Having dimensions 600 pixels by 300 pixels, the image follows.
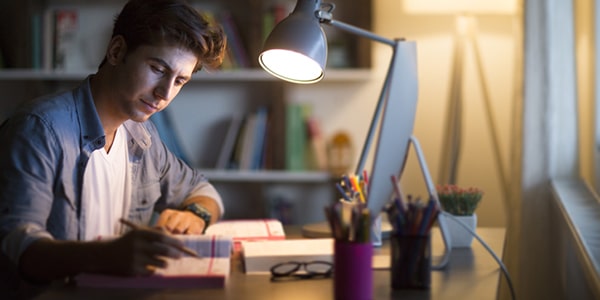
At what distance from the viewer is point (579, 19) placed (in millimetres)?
2367

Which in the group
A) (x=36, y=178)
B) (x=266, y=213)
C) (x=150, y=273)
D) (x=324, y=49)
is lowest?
(x=266, y=213)

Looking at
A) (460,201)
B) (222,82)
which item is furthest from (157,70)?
(222,82)

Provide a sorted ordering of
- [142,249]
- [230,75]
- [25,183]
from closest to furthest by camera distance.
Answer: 1. [142,249]
2. [25,183]
3. [230,75]

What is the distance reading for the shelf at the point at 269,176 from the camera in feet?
9.85

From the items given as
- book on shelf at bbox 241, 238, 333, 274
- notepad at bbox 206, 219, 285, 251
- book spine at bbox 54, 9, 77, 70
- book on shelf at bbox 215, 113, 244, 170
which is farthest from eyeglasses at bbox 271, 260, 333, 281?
book spine at bbox 54, 9, 77, 70

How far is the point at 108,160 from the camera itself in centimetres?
136

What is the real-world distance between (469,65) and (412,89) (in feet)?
5.44

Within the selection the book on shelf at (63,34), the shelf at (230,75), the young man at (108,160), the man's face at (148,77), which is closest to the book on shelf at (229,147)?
the shelf at (230,75)

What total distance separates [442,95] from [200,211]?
1.74 metres

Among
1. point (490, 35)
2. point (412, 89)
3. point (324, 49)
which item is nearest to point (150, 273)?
point (324, 49)

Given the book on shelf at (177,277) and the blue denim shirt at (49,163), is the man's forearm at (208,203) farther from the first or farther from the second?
the book on shelf at (177,277)

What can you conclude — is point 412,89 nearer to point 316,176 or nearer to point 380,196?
point 380,196

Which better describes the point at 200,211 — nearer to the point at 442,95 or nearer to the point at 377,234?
the point at 377,234

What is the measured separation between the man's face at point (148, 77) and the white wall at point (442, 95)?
179cm
